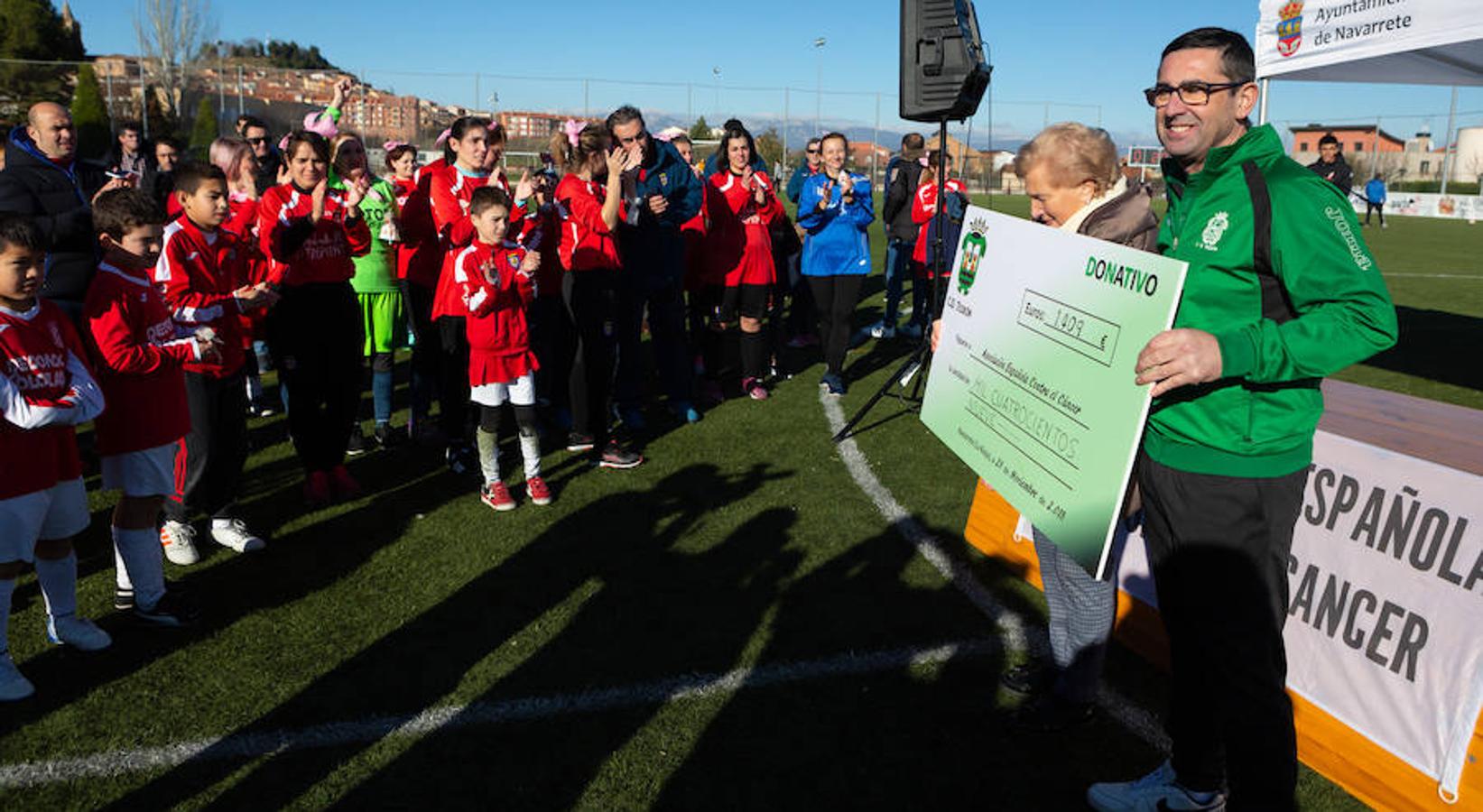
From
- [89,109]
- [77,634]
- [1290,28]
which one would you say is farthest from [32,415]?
[89,109]

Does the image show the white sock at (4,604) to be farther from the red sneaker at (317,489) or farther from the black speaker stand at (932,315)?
the black speaker stand at (932,315)

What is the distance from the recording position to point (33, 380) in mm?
3203

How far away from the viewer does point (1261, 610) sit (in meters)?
2.24

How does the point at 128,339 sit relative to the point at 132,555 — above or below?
above

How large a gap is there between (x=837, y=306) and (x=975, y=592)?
4072 mm

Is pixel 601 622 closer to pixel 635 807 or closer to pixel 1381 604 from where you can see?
pixel 635 807

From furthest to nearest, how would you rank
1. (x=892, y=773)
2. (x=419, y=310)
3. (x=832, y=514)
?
(x=419, y=310), (x=832, y=514), (x=892, y=773)

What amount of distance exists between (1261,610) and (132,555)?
163 inches

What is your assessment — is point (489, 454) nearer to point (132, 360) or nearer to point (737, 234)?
point (132, 360)

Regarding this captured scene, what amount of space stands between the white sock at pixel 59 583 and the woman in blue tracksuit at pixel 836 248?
569cm

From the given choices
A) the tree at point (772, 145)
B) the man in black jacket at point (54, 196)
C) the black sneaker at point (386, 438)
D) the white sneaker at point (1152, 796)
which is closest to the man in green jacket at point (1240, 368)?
the white sneaker at point (1152, 796)

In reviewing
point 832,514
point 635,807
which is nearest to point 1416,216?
point 832,514

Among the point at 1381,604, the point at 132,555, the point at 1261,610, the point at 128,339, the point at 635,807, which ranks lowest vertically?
the point at 635,807

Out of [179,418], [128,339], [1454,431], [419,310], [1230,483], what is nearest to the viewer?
[1230,483]
